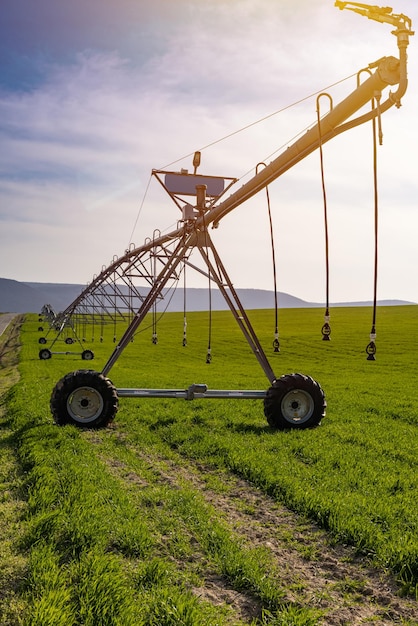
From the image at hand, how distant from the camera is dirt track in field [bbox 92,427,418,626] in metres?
5.61

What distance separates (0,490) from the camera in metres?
9.16

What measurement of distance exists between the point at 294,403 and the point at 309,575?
8.46 metres

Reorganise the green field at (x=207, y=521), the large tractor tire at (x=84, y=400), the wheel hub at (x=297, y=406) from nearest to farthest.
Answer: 1. the green field at (x=207, y=521)
2. the large tractor tire at (x=84, y=400)
3. the wheel hub at (x=297, y=406)

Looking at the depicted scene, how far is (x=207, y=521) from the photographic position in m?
7.77

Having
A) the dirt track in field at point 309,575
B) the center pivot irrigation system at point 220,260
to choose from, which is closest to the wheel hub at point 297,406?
the center pivot irrigation system at point 220,260

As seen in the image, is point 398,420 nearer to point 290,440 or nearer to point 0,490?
point 290,440

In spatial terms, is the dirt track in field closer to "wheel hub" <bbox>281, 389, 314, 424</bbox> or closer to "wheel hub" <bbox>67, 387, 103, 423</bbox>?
"wheel hub" <bbox>281, 389, 314, 424</bbox>

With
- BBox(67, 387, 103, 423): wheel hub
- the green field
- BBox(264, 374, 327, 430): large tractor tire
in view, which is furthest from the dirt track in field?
BBox(67, 387, 103, 423): wheel hub

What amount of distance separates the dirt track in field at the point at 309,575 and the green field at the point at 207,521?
0.02 metres

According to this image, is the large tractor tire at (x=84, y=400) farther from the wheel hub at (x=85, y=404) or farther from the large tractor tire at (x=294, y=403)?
the large tractor tire at (x=294, y=403)

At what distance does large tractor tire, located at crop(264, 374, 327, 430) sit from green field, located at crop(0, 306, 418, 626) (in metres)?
0.46

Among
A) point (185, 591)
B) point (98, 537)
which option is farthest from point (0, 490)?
point (185, 591)

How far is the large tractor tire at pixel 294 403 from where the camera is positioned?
1442 centimetres

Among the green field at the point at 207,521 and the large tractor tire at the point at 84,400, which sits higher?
the large tractor tire at the point at 84,400
